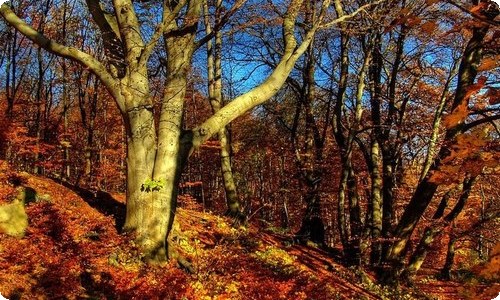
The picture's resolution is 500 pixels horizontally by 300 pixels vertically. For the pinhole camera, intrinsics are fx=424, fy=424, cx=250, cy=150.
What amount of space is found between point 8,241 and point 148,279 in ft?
8.37

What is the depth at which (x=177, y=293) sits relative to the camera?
6.79m

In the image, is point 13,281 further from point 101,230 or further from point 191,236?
point 191,236

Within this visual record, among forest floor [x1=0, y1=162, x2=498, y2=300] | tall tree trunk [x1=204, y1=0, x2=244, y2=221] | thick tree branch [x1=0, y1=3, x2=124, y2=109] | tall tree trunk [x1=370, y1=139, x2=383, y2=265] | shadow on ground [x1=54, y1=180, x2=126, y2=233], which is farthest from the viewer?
tall tree trunk [x1=204, y1=0, x2=244, y2=221]

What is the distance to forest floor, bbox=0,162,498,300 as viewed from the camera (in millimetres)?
6547

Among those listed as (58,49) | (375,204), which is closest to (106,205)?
(58,49)

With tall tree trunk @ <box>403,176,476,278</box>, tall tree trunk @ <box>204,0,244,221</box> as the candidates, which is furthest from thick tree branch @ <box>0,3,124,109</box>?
tall tree trunk @ <box>403,176,476,278</box>

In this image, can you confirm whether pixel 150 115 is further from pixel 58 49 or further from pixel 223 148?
pixel 223 148

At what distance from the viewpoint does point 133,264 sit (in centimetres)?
752

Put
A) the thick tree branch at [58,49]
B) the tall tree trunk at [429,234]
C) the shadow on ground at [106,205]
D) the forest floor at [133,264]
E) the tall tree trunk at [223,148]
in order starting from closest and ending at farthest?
1. the forest floor at [133,264]
2. the thick tree branch at [58,49]
3. the tall tree trunk at [429,234]
4. the shadow on ground at [106,205]
5. the tall tree trunk at [223,148]

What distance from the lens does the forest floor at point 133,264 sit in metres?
6.55

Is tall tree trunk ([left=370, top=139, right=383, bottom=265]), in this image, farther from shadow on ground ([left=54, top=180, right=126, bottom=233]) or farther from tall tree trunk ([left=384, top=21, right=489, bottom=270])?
shadow on ground ([left=54, top=180, right=126, bottom=233])

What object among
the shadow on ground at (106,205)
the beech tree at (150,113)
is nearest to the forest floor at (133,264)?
the shadow on ground at (106,205)

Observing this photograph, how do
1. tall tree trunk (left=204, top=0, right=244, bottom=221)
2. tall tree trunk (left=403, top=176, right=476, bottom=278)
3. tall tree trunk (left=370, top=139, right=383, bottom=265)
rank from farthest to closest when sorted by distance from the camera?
1. tall tree trunk (left=204, top=0, right=244, bottom=221)
2. tall tree trunk (left=370, top=139, right=383, bottom=265)
3. tall tree trunk (left=403, top=176, right=476, bottom=278)

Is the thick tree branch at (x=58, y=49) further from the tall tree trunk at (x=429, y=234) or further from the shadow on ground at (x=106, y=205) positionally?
Result: the tall tree trunk at (x=429, y=234)
